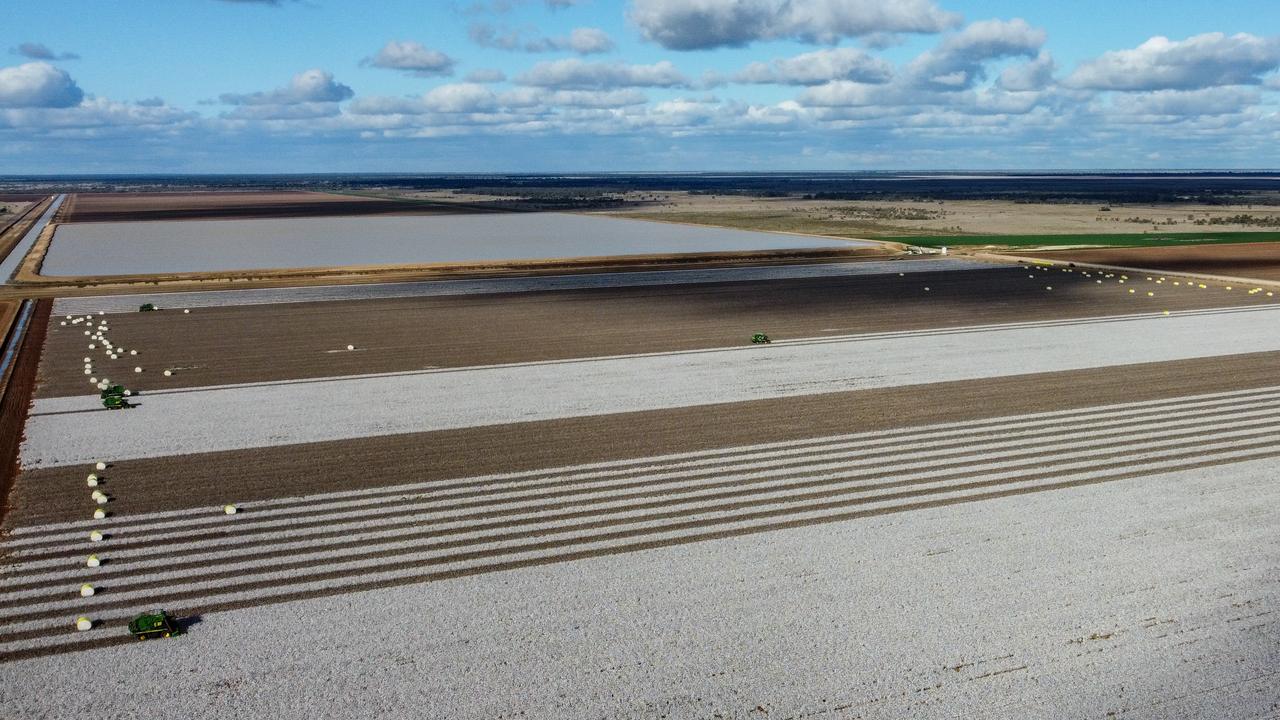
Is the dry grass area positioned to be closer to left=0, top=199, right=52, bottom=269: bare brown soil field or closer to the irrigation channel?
the irrigation channel

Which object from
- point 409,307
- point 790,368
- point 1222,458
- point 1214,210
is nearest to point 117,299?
point 409,307

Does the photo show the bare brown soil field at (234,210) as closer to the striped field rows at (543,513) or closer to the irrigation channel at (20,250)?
the irrigation channel at (20,250)

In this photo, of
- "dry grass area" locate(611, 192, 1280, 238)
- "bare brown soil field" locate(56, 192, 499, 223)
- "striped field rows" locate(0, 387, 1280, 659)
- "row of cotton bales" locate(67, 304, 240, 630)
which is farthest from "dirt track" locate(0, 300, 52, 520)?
"bare brown soil field" locate(56, 192, 499, 223)

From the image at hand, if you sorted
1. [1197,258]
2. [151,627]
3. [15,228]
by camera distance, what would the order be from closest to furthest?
[151,627], [1197,258], [15,228]

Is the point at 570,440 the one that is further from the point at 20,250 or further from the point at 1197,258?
the point at 20,250

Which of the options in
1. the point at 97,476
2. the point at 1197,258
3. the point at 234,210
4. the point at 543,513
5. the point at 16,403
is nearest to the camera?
the point at 543,513

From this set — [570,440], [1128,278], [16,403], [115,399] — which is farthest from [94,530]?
[1128,278]
